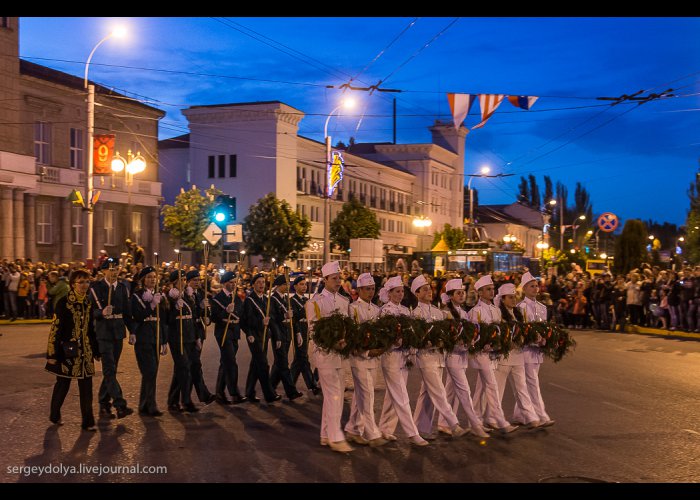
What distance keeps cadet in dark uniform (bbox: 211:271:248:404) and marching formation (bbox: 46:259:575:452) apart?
21 mm

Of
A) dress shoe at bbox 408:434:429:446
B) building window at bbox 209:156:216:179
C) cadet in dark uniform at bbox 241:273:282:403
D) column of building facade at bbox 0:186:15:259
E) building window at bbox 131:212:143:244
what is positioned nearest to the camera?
dress shoe at bbox 408:434:429:446

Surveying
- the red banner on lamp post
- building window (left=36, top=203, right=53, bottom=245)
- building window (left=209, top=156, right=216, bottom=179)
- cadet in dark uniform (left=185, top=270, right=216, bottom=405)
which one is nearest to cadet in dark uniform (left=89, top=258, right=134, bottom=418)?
cadet in dark uniform (left=185, top=270, right=216, bottom=405)

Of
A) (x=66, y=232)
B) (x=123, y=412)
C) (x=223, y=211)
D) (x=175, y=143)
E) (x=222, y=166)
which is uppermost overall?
(x=175, y=143)

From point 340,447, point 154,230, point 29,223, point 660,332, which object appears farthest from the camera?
point 154,230

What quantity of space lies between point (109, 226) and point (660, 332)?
26844 millimetres

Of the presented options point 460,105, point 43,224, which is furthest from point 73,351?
point 43,224

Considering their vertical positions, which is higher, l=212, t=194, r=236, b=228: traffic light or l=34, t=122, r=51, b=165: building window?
l=34, t=122, r=51, b=165: building window

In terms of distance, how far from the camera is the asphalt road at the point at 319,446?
297 inches

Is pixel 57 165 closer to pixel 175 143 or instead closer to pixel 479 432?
pixel 175 143

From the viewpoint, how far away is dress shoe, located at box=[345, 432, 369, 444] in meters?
8.89

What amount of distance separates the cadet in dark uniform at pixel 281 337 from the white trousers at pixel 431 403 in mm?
2890

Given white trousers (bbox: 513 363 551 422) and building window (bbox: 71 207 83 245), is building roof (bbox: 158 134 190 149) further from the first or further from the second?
white trousers (bbox: 513 363 551 422)

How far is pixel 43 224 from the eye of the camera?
36.1 m

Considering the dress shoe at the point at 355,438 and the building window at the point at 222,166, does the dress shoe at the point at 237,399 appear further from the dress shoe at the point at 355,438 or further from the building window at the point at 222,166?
the building window at the point at 222,166
